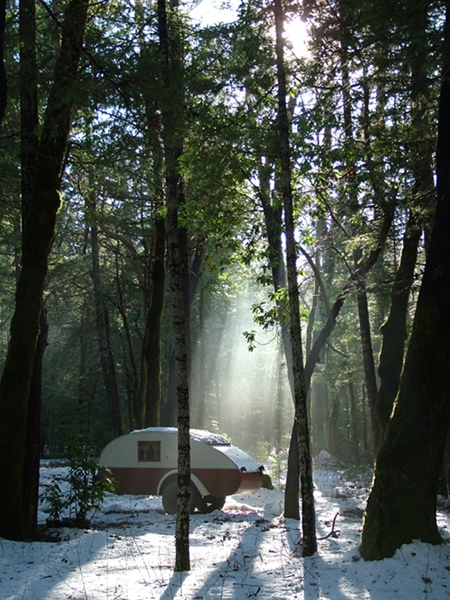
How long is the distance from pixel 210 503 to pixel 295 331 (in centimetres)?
746

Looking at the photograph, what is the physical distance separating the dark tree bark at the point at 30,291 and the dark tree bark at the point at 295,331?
3.17 meters

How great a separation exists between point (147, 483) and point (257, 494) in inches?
180

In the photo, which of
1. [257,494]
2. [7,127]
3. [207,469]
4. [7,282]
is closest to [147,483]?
[207,469]

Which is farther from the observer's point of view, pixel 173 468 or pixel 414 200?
pixel 173 468

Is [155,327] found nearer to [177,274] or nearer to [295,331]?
[295,331]

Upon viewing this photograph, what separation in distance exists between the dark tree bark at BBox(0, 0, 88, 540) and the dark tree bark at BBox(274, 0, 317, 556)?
10.4 ft

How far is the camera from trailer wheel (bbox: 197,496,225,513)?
45.8 feet

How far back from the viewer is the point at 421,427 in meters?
7.54

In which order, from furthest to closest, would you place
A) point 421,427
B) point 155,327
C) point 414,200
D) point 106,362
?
point 106,362, point 155,327, point 414,200, point 421,427

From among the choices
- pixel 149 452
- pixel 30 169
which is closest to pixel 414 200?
pixel 30 169

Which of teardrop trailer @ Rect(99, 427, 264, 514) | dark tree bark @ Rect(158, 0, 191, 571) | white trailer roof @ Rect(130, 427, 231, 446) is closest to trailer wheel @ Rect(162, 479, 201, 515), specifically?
teardrop trailer @ Rect(99, 427, 264, 514)

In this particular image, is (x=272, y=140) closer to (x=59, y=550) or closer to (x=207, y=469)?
(x=59, y=550)

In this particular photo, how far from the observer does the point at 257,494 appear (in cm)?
1759

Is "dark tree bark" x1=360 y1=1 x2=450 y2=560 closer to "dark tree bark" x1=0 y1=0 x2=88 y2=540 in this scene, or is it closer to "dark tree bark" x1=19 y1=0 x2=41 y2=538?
"dark tree bark" x1=0 y1=0 x2=88 y2=540
